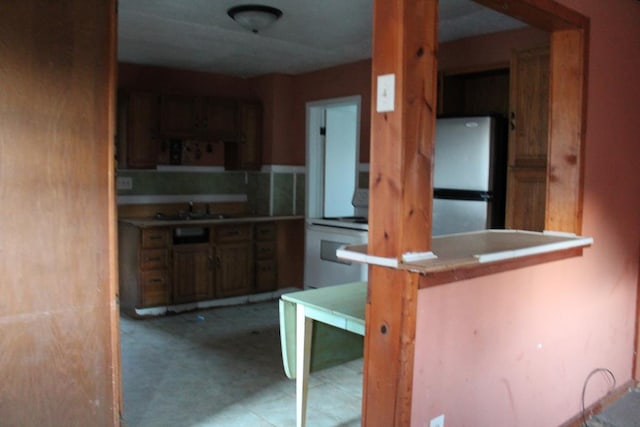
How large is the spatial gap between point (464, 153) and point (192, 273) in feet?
9.13

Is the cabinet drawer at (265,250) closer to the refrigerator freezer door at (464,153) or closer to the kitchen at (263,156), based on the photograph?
the kitchen at (263,156)

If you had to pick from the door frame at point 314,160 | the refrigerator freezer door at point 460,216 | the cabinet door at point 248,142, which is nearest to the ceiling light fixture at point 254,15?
the refrigerator freezer door at point 460,216

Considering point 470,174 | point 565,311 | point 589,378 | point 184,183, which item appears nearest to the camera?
point 565,311

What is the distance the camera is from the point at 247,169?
5941mm

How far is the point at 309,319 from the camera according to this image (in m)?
2.51

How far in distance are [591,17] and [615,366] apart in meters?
2.01

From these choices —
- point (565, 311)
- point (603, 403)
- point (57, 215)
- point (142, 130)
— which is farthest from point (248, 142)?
point (603, 403)

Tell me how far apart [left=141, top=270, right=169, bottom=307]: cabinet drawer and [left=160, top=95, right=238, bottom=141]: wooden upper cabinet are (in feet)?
4.55

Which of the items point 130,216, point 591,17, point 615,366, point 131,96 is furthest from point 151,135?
point 615,366

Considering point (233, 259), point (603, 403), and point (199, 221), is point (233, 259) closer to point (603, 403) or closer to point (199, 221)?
point (199, 221)

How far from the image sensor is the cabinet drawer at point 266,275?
5641mm

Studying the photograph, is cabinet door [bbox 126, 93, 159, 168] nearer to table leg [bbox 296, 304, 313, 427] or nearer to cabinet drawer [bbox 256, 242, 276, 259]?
cabinet drawer [bbox 256, 242, 276, 259]

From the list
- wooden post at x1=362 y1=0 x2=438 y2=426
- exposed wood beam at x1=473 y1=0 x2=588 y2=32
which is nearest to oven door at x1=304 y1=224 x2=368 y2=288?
exposed wood beam at x1=473 y1=0 x2=588 y2=32

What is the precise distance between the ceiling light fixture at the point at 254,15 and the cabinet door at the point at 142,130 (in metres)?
1.90
